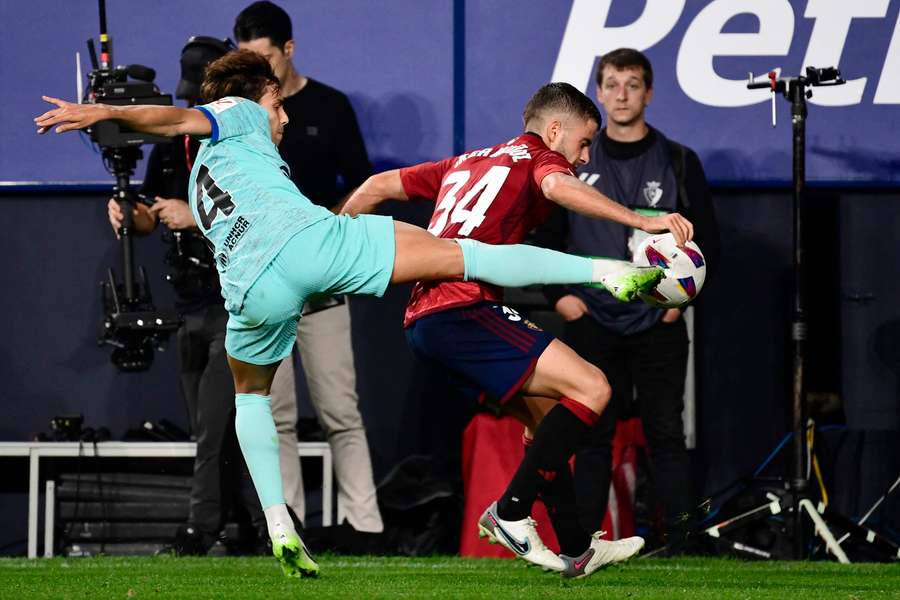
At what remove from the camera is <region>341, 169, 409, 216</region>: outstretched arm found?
5.22 m

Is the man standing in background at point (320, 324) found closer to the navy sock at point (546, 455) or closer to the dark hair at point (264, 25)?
the dark hair at point (264, 25)

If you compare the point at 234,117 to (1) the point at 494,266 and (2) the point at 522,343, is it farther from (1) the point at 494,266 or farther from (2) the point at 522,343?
(2) the point at 522,343

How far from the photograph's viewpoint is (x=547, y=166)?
4719mm

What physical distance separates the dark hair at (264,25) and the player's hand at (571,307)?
1.79m

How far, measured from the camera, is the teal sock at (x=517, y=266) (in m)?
4.48

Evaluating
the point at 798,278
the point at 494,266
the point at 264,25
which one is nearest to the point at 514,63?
the point at 264,25

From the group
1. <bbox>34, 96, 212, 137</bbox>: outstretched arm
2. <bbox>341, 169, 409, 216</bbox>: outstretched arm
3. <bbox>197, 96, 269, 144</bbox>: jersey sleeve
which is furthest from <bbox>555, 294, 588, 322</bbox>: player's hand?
<bbox>34, 96, 212, 137</bbox>: outstretched arm

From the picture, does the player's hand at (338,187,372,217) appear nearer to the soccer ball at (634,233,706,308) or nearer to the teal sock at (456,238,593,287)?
the teal sock at (456,238,593,287)

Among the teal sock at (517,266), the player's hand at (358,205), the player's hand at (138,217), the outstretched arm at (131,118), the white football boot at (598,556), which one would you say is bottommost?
the white football boot at (598,556)

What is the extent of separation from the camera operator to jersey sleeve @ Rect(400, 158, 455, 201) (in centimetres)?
153

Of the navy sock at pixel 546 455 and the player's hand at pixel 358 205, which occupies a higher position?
the player's hand at pixel 358 205

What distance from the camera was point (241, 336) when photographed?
4598mm

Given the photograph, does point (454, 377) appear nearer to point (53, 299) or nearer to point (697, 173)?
point (697, 173)

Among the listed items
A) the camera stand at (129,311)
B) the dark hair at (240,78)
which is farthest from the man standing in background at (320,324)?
the dark hair at (240,78)
